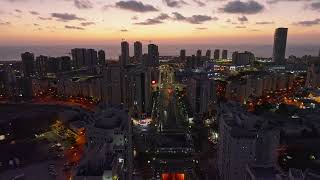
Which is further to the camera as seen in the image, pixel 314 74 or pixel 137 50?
pixel 137 50

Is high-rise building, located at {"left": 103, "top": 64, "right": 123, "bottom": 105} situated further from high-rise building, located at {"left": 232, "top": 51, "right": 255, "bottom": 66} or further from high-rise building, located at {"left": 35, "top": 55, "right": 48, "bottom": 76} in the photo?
high-rise building, located at {"left": 232, "top": 51, "right": 255, "bottom": 66}

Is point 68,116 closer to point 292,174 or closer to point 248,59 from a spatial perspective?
point 292,174

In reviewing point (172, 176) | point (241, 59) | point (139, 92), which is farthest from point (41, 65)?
point (241, 59)

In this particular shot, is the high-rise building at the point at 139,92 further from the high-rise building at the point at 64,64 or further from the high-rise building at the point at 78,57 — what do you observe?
the high-rise building at the point at 78,57

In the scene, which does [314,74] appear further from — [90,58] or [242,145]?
[90,58]

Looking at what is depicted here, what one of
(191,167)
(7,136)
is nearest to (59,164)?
(7,136)

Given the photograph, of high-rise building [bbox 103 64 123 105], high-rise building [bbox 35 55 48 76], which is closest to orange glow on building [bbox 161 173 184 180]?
high-rise building [bbox 103 64 123 105]
